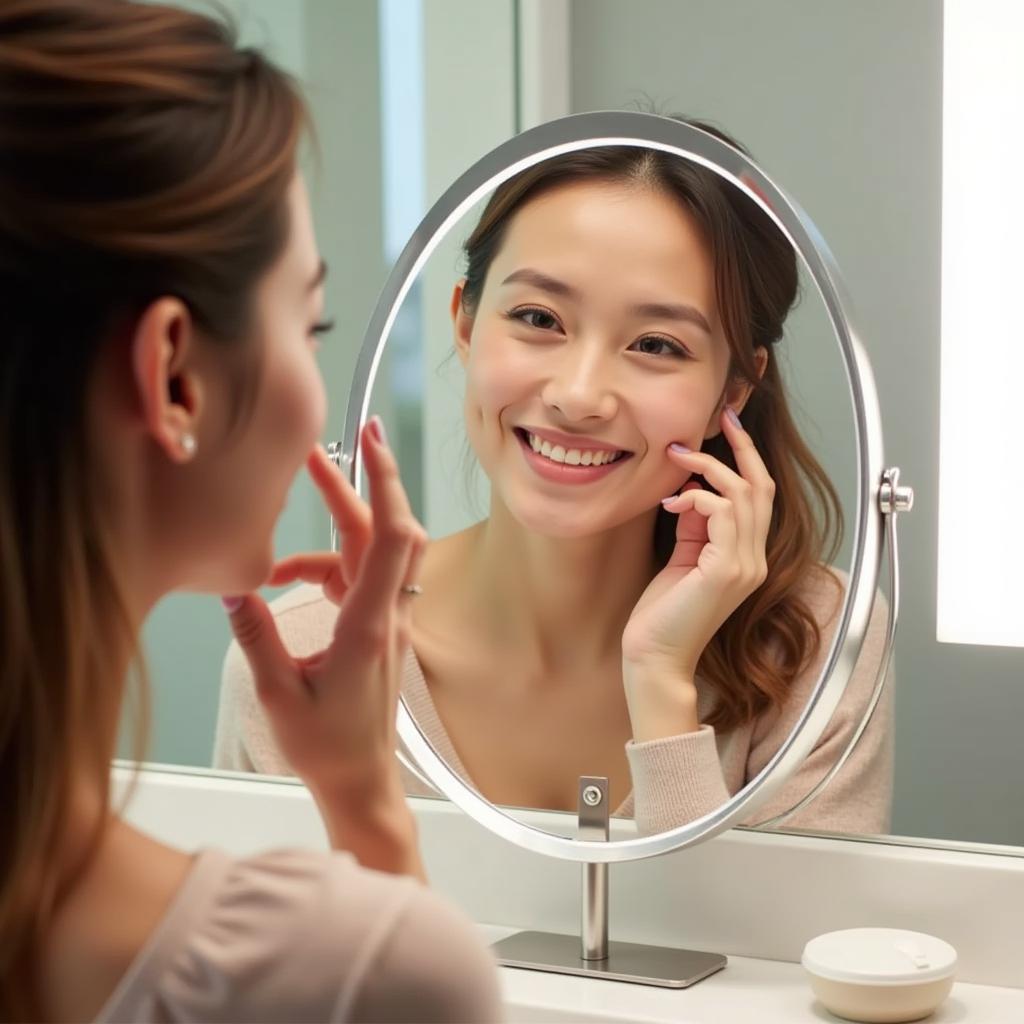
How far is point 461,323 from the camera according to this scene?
3.09 feet

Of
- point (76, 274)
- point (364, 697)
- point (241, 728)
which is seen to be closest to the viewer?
point (76, 274)

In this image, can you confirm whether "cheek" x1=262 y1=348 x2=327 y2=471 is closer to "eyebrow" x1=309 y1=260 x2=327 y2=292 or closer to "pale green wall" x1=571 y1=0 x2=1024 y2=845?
"eyebrow" x1=309 y1=260 x2=327 y2=292

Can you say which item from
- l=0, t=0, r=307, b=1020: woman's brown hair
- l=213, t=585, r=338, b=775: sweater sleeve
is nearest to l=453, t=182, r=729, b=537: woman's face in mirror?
l=213, t=585, r=338, b=775: sweater sleeve

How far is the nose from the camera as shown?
0.87m

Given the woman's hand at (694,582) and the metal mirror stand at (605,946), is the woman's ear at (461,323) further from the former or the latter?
the metal mirror stand at (605,946)

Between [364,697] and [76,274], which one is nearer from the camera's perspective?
[76,274]

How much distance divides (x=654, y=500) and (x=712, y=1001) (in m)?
0.28

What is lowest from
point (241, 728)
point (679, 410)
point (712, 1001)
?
point (712, 1001)

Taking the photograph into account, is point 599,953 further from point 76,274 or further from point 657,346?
point 76,274

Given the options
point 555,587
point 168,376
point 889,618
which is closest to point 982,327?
point 889,618

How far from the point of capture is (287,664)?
26.7 inches

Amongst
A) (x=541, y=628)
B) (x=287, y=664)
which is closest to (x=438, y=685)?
(x=541, y=628)

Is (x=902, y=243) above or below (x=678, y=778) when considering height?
above

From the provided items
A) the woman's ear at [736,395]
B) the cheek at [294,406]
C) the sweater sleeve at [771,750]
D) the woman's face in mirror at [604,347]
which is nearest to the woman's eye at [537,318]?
the woman's face in mirror at [604,347]
